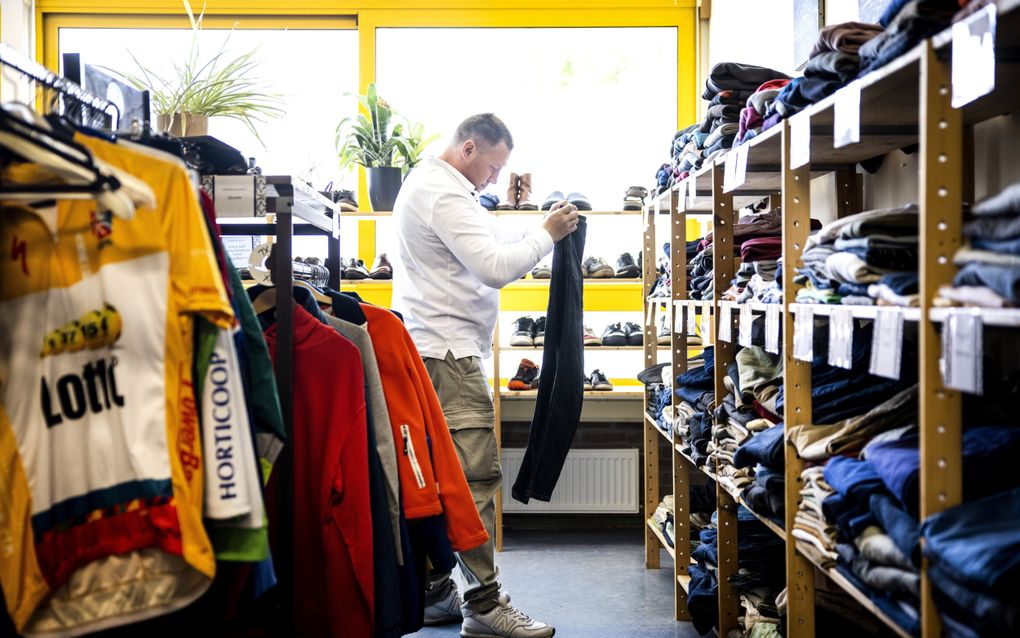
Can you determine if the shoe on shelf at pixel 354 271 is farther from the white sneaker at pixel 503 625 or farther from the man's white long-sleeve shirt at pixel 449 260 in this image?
the white sneaker at pixel 503 625

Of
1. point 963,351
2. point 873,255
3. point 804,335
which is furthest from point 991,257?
point 804,335

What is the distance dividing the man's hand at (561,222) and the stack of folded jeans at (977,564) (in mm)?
2136

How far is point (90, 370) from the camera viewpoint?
1436 millimetres

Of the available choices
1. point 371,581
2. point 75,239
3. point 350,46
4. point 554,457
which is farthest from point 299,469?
point 350,46

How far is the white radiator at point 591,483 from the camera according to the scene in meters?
4.92

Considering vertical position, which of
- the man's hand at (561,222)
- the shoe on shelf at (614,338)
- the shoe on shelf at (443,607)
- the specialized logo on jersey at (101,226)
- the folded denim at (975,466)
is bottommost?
the shoe on shelf at (443,607)

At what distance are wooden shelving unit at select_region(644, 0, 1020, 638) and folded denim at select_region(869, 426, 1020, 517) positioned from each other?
5 cm

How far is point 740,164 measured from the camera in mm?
2490

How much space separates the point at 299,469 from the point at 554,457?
5.78 ft

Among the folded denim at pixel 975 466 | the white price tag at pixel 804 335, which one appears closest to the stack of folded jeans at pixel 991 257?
the folded denim at pixel 975 466

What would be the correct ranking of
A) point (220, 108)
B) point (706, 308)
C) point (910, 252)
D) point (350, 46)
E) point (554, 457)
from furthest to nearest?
point (350, 46), point (554, 457), point (706, 308), point (220, 108), point (910, 252)

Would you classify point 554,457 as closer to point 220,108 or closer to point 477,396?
point 477,396

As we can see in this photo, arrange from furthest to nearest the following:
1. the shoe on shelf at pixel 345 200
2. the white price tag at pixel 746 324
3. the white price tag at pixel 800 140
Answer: the shoe on shelf at pixel 345 200, the white price tag at pixel 746 324, the white price tag at pixel 800 140

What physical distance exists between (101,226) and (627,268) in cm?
352
